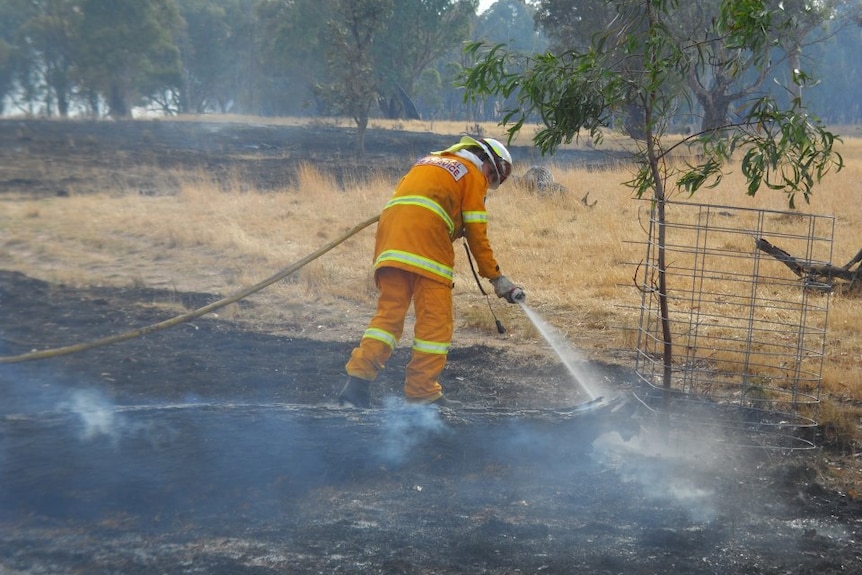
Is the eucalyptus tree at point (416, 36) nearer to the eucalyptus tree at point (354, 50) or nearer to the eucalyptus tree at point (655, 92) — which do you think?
the eucalyptus tree at point (354, 50)

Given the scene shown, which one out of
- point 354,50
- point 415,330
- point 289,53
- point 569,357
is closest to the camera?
point 415,330

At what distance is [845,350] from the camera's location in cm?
743

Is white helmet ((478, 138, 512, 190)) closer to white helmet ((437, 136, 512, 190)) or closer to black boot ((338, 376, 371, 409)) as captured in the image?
white helmet ((437, 136, 512, 190))

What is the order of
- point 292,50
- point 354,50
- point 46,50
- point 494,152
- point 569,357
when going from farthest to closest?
point 292,50 → point 46,50 → point 354,50 → point 569,357 → point 494,152

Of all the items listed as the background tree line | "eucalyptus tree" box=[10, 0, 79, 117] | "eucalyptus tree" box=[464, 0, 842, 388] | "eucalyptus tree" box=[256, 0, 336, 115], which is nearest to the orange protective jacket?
"eucalyptus tree" box=[464, 0, 842, 388]

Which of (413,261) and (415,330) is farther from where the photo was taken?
(415,330)

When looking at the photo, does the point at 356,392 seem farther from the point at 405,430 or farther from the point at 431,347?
the point at 405,430

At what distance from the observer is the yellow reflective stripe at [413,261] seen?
5.27 metres

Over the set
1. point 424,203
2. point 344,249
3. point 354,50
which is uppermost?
point 354,50

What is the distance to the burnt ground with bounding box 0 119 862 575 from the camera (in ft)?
12.7

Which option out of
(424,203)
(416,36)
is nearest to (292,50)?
(416,36)

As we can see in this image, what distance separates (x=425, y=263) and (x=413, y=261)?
0.07 m

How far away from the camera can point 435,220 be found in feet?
17.5

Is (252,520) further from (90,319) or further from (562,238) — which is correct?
(562,238)
